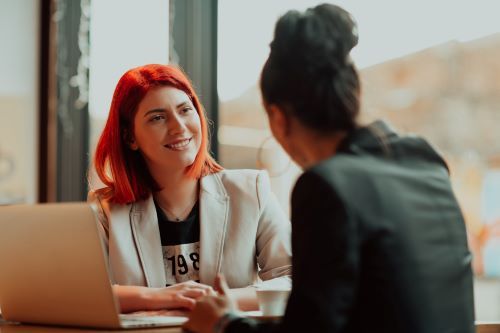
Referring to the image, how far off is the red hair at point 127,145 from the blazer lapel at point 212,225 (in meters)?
0.06

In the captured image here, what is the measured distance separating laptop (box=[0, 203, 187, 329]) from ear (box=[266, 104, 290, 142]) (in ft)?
1.19

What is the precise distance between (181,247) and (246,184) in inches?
10.0

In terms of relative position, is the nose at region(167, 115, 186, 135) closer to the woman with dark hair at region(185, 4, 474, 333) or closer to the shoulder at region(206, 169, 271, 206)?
the shoulder at region(206, 169, 271, 206)

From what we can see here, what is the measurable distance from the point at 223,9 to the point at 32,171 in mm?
1268

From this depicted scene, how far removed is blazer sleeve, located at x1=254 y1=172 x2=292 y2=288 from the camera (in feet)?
6.32

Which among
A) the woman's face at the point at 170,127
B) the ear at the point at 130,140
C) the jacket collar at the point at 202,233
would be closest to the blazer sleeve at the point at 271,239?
the jacket collar at the point at 202,233

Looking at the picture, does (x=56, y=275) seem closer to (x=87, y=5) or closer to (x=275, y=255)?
(x=275, y=255)

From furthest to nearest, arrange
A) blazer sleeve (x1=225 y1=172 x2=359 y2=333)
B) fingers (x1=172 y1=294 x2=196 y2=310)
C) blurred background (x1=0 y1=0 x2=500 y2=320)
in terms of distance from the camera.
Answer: blurred background (x1=0 y1=0 x2=500 y2=320), fingers (x1=172 y1=294 x2=196 y2=310), blazer sleeve (x1=225 y1=172 x2=359 y2=333)

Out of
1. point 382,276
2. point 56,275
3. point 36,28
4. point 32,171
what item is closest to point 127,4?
point 36,28

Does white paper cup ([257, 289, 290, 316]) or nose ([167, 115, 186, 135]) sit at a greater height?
nose ([167, 115, 186, 135])

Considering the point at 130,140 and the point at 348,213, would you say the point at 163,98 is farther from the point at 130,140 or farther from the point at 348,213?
the point at 348,213

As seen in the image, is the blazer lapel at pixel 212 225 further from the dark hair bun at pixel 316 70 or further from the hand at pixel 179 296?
the dark hair bun at pixel 316 70

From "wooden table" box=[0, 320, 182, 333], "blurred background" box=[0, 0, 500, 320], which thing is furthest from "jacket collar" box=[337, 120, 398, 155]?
"blurred background" box=[0, 0, 500, 320]

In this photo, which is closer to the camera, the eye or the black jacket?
the black jacket
